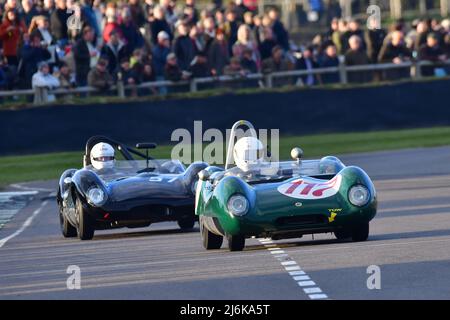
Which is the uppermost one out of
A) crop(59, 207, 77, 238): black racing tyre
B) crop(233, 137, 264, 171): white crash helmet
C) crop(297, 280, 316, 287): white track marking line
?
crop(233, 137, 264, 171): white crash helmet

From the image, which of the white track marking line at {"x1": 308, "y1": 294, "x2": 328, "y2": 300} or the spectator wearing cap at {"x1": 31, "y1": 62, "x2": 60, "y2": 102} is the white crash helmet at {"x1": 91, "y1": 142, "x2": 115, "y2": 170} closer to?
the white track marking line at {"x1": 308, "y1": 294, "x2": 328, "y2": 300}

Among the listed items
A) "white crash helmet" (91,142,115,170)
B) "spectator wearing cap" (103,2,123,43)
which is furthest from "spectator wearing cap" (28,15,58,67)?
"white crash helmet" (91,142,115,170)

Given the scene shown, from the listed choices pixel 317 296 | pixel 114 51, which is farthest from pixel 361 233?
pixel 114 51

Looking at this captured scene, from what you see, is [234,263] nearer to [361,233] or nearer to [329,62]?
[361,233]

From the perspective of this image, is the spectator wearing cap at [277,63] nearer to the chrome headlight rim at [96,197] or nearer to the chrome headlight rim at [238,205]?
the chrome headlight rim at [96,197]

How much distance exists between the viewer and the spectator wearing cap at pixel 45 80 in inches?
1033

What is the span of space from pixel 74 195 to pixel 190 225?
1481 mm

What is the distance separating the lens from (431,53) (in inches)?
1243

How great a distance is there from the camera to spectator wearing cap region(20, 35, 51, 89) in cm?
2561

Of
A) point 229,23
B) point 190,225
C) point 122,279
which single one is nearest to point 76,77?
point 229,23

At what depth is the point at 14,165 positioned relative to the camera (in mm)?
27297

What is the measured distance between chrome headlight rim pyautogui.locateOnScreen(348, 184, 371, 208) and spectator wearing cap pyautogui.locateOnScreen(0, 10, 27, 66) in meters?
14.0

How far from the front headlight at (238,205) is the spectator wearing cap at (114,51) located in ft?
47.7

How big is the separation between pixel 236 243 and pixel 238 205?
47 centimetres
